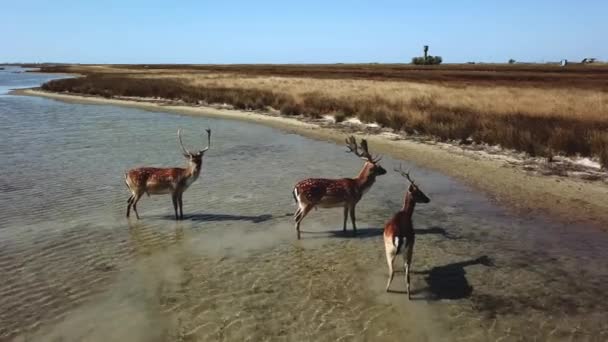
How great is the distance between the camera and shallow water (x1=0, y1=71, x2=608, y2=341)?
6.18m

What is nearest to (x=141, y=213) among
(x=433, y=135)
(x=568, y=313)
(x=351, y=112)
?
(x=568, y=313)

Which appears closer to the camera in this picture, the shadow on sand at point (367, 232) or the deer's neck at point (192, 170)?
the shadow on sand at point (367, 232)

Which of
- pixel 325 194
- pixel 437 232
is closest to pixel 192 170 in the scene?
pixel 325 194

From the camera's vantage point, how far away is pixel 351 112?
26453 millimetres

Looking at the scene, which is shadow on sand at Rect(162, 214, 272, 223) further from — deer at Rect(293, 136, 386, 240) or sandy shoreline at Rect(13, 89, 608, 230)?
sandy shoreline at Rect(13, 89, 608, 230)

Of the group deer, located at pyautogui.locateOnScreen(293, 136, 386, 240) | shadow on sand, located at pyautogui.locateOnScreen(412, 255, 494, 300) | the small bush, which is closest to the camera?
shadow on sand, located at pyautogui.locateOnScreen(412, 255, 494, 300)

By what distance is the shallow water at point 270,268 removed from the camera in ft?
20.3

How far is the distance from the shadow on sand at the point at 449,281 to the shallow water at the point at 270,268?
0.03 m

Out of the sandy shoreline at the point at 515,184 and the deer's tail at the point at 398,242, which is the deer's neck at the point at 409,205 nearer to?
the deer's tail at the point at 398,242

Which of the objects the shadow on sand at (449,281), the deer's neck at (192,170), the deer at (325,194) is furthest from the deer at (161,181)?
the shadow on sand at (449,281)

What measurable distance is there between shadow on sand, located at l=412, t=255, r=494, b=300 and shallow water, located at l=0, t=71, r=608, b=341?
3 cm

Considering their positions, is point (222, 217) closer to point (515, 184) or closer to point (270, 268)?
point (270, 268)

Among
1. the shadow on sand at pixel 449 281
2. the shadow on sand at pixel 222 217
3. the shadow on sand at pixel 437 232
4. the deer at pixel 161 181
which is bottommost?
the shadow on sand at pixel 449 281

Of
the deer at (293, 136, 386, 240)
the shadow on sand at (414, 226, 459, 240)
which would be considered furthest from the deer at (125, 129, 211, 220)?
the shadow on sand at (414, 226, 459, 240)
